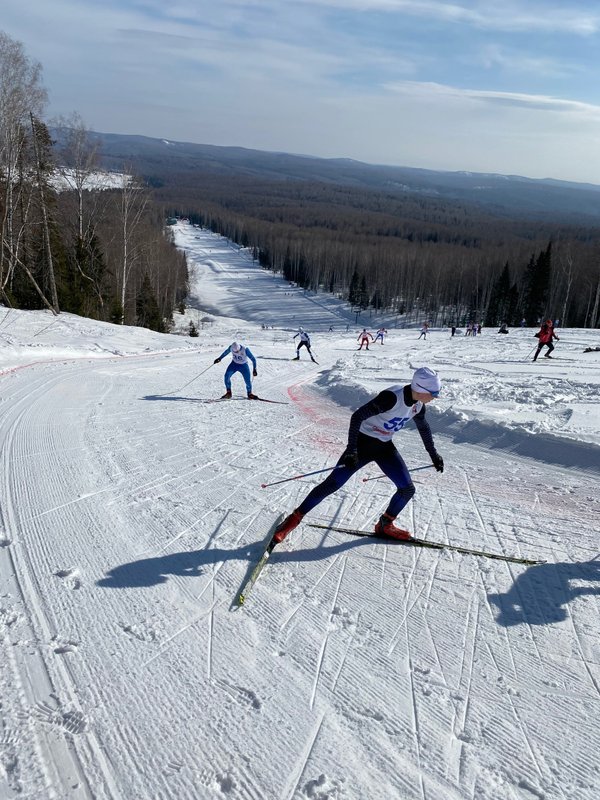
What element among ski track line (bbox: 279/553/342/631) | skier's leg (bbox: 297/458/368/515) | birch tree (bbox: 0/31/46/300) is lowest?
ski track line (bbox: 279/553/342/631)

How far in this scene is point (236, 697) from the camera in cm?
303

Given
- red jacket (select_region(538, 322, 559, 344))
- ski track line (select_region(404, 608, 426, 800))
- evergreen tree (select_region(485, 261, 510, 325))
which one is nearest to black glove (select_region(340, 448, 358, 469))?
ski track line (select_region(404, 608, 426, 800))

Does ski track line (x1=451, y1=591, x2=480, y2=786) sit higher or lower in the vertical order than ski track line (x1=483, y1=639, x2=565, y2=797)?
lower

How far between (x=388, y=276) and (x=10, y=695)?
85994 millimetres

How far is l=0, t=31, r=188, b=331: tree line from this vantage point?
687 inches

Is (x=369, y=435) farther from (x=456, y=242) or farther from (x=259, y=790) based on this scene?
(x=456, y=242)

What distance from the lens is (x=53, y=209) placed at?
22297 mm

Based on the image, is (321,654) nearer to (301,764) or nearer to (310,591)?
(310,591)

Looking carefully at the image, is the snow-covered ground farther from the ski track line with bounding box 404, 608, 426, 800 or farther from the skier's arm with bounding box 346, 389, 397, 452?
the skier's arm with bounding box 346, 389, 397, 452

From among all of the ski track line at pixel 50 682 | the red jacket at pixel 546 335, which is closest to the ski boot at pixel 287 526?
the ski track line at pixel 50 682

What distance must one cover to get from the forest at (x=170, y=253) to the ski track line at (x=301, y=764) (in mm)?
20002

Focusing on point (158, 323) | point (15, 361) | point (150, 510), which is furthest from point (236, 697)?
point (158, 323)

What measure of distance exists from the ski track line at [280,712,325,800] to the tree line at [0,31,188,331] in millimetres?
20304

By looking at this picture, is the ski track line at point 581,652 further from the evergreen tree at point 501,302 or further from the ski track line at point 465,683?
the evergreen tree at point 501,302
